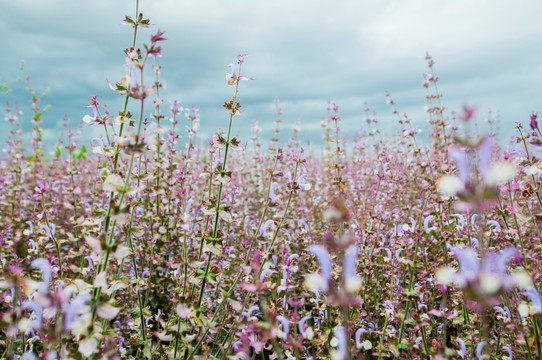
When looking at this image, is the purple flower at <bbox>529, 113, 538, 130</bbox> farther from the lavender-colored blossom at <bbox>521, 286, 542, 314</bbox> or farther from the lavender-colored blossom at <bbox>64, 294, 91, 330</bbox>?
the lavender-colored blossom at <bbox>64, 294, 91, 330</bbox>

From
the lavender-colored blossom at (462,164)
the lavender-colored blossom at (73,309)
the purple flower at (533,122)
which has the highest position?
the purple flower at (533,122)

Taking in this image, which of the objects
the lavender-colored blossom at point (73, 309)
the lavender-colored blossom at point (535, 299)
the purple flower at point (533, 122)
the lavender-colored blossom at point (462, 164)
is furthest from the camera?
the purple flower at point (533, 122)

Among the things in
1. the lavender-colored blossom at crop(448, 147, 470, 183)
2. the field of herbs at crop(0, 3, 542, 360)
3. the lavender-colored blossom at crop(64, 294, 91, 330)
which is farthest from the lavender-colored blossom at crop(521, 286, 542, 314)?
the lavender-colored blossom at crop(64, 294, 91, 330)

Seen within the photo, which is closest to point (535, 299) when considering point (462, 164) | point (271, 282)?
point (462, 164)

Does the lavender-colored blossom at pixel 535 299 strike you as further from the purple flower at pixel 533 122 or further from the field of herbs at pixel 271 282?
the purple flower at pixel 533 122

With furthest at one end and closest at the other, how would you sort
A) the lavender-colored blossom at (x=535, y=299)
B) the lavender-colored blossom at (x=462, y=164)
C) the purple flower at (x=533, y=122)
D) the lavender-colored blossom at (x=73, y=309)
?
1. the purple flower at (x=533, y=122)
2. the lavender-colored blossom at (x=535, y=299)
3. the lavender-colored blossom at (x=73, y=309)
4. the lavender-colored blossom at (x=462, y=164)

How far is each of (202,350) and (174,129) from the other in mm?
3514

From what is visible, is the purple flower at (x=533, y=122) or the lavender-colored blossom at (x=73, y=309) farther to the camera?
the purple flower at (x=533, y=122)

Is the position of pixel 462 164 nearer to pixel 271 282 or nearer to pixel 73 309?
pixel 73 309

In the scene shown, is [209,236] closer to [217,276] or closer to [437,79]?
[217,276]

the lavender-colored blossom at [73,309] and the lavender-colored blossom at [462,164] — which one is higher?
the lavender-colored blossom at [462,164]

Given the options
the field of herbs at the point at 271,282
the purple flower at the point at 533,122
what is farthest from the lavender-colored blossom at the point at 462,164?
the purple flower at the point at 533,122

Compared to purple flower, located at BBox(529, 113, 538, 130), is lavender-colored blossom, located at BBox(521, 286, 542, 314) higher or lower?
lower

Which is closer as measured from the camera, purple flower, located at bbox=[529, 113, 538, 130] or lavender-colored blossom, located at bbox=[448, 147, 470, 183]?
lavender-colored blossom, located at bbox=[448, 147, 470, 183]
